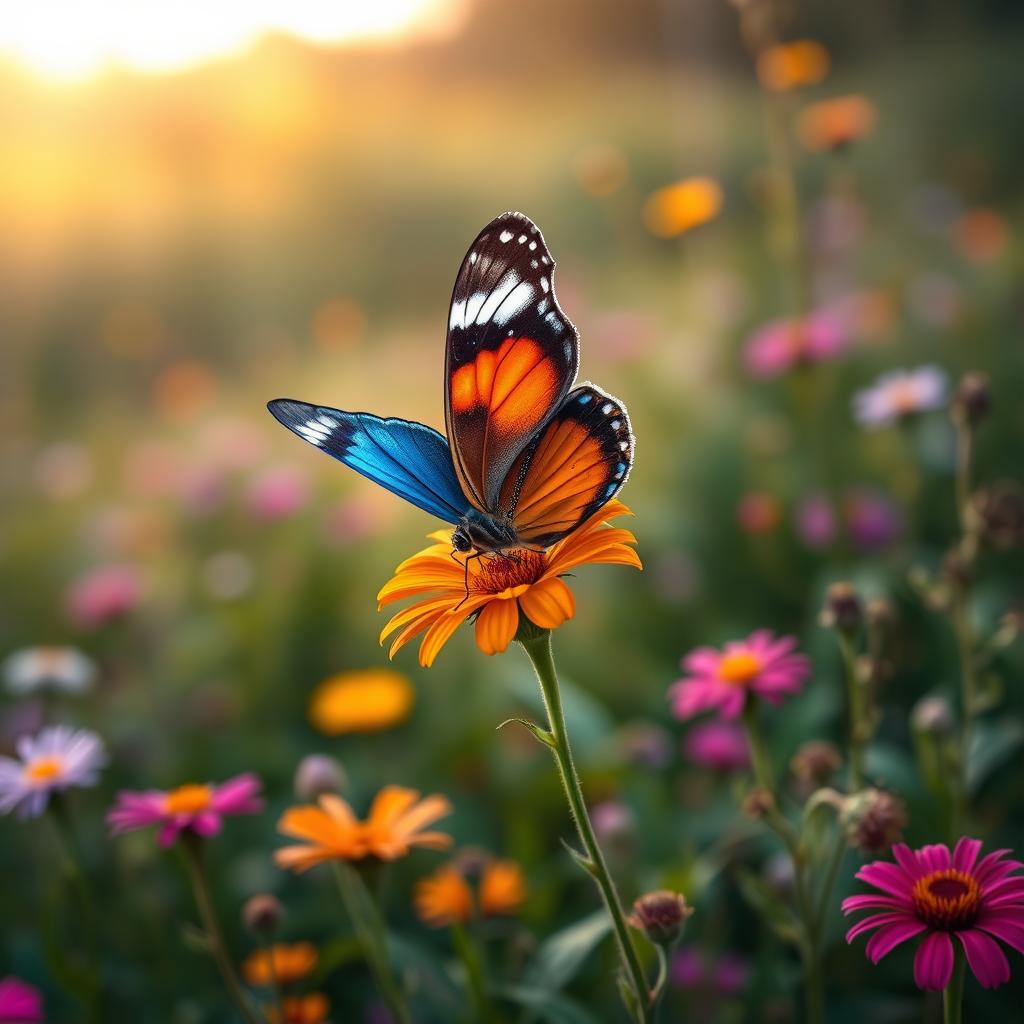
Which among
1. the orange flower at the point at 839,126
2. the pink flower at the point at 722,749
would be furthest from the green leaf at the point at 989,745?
the orange flower at the point at 839,126

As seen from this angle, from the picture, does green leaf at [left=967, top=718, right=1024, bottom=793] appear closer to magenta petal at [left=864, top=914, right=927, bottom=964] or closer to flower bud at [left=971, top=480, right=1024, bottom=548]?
flower bud at [left=971, top=480, right=1024, bottom=548]

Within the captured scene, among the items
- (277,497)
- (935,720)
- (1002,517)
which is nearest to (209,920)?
(935,720)

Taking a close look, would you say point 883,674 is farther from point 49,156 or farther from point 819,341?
point 49,156

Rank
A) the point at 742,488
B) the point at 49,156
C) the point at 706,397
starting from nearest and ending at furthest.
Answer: the point at 742,488
the point at 706,397
the point at 49,156

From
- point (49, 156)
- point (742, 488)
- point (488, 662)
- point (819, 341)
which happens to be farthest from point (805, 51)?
point (49, 156)

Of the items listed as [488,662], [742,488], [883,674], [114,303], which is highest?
[114,303]
